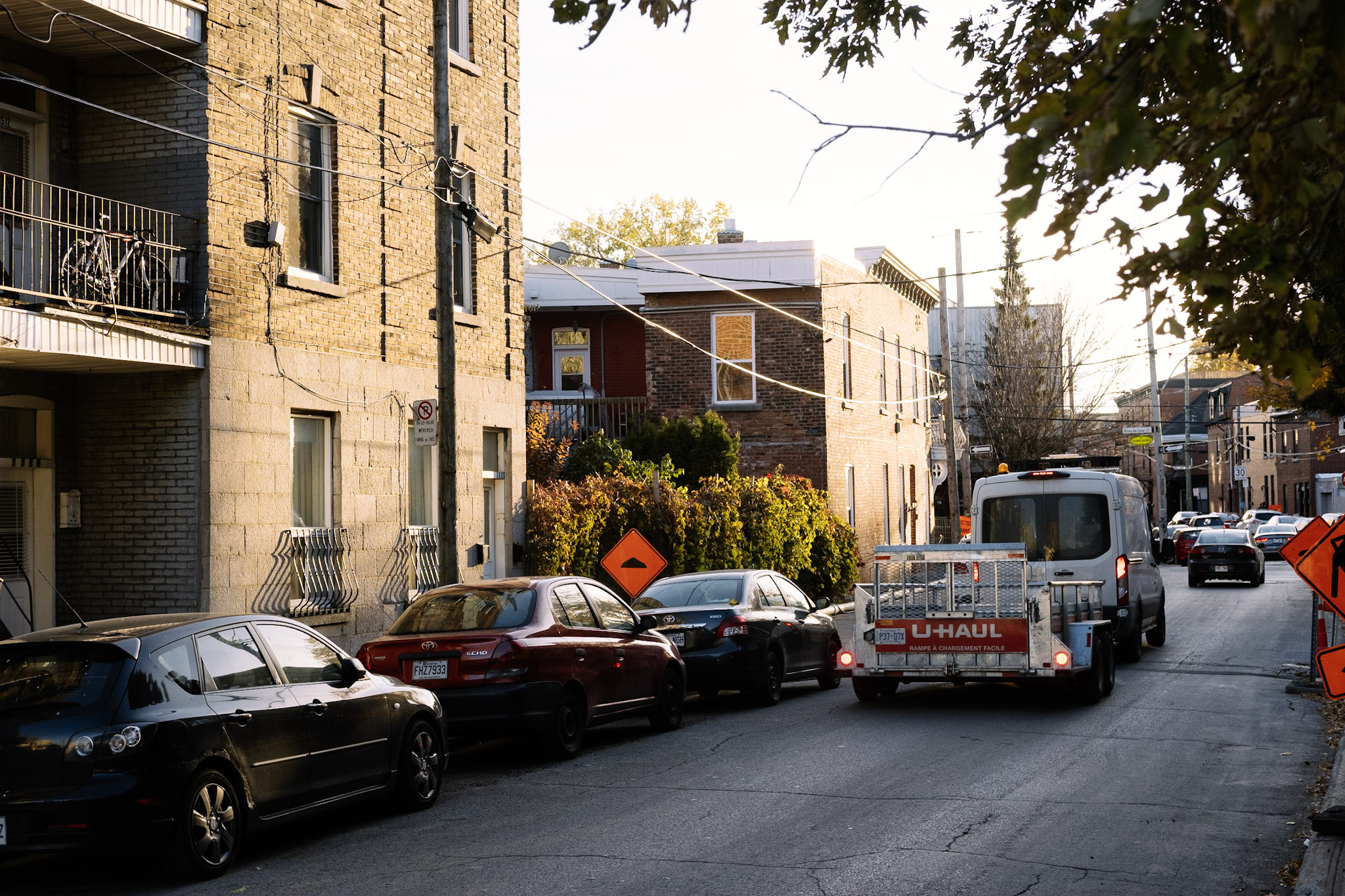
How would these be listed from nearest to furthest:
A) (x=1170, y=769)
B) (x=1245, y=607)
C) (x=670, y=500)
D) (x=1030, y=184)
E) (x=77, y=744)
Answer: (x=1030, y=184) < (x=77, y=744) < (x=1170, y=769) < (x=670, y=500) < (x=1245, y=607)

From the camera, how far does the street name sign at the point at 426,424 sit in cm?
1565

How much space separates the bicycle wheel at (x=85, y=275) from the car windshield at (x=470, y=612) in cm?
442

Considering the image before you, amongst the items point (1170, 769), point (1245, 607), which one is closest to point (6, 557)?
point (1170, 769)

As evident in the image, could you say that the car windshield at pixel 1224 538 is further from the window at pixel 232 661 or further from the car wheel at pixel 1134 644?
the window at pixel 232 661

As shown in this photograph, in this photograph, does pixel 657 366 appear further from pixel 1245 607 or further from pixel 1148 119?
pixel 1148 119

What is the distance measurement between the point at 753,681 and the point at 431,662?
479 cm

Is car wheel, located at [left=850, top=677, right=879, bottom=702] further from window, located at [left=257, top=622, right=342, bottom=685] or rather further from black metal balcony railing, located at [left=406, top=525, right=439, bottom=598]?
window, located at [left=257, top=622, right=342, bottom=685]

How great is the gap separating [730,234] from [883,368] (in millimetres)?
6397

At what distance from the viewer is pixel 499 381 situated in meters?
21.0

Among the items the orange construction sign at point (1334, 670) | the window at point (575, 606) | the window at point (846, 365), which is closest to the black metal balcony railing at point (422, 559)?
the window at point (575, 606)

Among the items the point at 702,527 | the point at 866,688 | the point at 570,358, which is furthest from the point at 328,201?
the point at 570,358

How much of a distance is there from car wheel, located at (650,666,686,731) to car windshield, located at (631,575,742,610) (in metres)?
1.78

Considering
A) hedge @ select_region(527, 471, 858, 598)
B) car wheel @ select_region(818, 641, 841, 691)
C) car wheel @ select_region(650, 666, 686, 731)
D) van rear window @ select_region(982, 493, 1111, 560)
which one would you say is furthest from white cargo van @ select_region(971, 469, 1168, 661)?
car wheel @ select_region(650, 666, 686, 731)

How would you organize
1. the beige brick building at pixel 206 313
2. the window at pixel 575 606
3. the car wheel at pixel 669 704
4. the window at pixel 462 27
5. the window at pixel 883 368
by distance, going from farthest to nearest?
the window at pixel 883 368 → the window at pixel 462 27 → the beige brick building at pixel 206 313 → the car wheel at pixel 669 704 → the window at pixel 575 606
